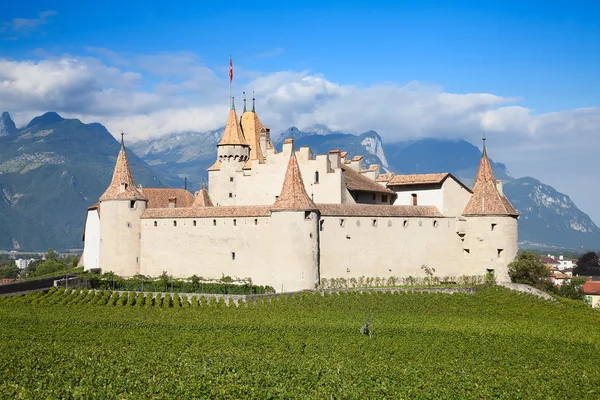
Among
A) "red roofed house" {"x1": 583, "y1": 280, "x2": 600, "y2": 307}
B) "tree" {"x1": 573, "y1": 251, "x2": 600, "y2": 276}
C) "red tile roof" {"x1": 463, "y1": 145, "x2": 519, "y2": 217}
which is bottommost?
"red roofed house" {"x1": 583, "y1": 280, "x2": 600, "y2": 307}

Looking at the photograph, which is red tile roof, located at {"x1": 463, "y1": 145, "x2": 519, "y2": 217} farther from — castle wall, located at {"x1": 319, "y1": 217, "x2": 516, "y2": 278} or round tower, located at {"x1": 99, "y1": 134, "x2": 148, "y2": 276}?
round tower, located at {"x1": 99, "y1": 134, "x2": 148, "y2": 276}

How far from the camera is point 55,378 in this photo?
1093 inches

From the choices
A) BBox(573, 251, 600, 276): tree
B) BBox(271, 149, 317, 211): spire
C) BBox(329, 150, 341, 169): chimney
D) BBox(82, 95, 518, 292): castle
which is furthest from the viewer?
BBox(573, 251, 600, 276): tree

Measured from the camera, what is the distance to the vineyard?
89.8ft

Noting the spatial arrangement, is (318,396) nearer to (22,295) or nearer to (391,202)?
(22,295)

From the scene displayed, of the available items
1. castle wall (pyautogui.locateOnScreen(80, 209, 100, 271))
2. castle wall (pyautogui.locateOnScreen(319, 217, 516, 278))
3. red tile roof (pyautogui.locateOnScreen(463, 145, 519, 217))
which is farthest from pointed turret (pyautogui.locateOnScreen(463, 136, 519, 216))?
castle wall (pyautogui.locateOnScreen(80, 209, 100, 271))

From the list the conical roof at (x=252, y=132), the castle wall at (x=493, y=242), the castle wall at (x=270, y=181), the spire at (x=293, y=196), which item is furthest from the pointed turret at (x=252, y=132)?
the castle wall at (x=493, y=242)

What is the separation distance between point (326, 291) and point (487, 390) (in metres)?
26.8

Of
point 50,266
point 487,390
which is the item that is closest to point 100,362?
point 487,390

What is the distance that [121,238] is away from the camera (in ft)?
Result: 203

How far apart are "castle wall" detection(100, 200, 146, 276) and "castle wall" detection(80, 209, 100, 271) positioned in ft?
31.3

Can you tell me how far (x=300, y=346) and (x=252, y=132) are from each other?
119ft

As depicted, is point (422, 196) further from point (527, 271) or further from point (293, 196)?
point (293, 196)

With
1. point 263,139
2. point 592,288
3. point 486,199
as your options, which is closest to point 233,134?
point 263,139
